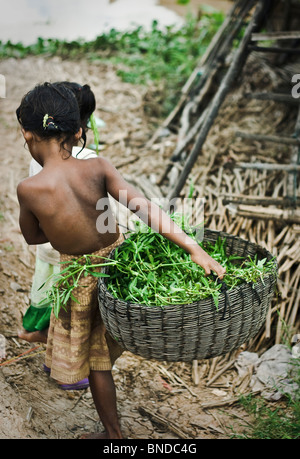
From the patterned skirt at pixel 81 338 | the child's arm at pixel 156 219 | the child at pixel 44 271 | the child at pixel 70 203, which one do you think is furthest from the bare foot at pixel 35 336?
the child's arm at pixel 156 219

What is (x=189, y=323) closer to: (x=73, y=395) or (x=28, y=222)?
(x=28, y=222)

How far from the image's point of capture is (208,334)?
79.8 inches

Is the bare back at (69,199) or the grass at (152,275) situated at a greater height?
the bare back at (69,199)

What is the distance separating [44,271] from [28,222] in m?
0.75

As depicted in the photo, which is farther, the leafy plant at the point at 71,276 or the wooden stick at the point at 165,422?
the wooden stick at the point at 165,422

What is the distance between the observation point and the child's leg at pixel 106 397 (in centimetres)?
243

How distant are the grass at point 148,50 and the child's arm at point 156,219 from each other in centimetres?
442

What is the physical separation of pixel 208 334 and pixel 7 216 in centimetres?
292

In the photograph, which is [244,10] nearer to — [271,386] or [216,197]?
[216,197]

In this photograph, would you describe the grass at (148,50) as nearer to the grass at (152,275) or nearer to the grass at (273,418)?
the grass at (152,275)

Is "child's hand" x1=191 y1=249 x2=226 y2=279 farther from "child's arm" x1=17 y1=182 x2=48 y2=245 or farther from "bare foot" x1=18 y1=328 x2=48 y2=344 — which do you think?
"bare foot" x1=18 y1=328 x2=48 y2=344

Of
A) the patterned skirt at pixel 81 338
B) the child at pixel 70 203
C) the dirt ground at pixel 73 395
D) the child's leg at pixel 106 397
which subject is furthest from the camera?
the dirt ground at pixel 73 395
